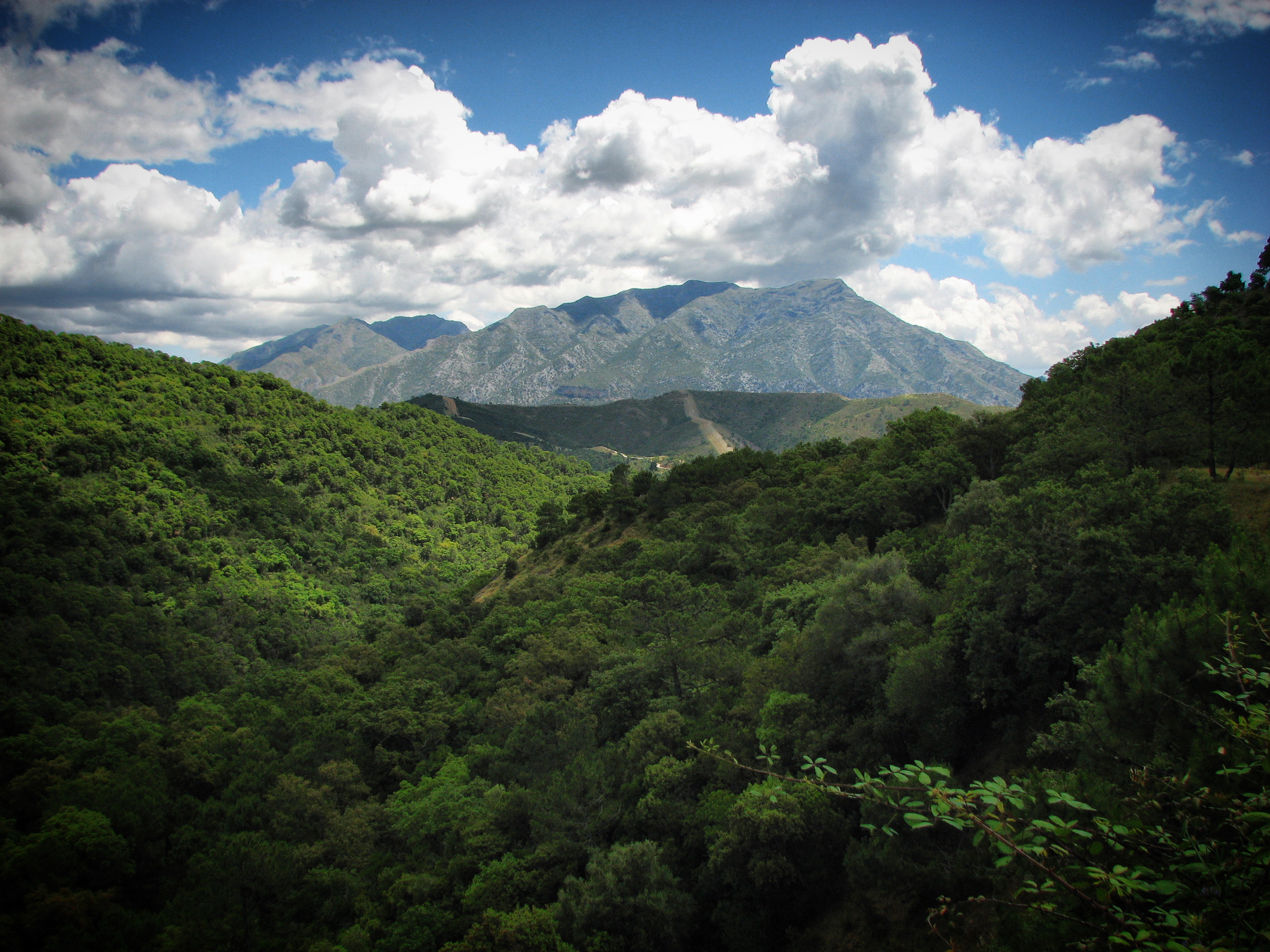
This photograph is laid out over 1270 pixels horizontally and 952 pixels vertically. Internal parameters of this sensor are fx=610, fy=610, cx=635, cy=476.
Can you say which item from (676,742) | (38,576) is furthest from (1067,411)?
(38,576)

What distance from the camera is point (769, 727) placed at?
1822 centimetres

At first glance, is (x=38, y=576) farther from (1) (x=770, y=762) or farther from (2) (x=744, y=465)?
(1) (x=770, y=762)

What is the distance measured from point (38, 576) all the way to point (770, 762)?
6653cm

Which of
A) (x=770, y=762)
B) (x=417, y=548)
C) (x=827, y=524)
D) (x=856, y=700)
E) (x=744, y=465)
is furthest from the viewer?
(x=417, y=548)

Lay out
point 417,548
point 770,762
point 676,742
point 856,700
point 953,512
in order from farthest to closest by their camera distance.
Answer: point 417,548 < point 953,512 < point 676,742 < point 856,700 < point 770,762

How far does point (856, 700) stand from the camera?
1911cm

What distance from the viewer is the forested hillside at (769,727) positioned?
6840 mm

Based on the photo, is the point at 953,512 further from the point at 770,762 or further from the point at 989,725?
the point at 770,762

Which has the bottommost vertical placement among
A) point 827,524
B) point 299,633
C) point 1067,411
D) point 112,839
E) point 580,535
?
point 299,633

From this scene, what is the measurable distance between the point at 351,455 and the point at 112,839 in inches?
3226

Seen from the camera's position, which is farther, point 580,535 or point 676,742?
point 580,535

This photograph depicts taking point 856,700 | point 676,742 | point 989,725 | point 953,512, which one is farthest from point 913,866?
point 953,512

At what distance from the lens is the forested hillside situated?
684cm

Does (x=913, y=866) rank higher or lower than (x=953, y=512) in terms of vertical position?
lower
